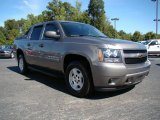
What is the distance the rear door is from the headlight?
2.75 meters

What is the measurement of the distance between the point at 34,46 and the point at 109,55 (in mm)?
3126

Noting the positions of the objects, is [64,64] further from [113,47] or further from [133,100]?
[133,100]

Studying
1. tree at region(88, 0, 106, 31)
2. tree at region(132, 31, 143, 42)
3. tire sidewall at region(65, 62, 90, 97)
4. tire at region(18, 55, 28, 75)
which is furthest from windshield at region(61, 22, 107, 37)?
tree at region(132, 31, 143, 42)

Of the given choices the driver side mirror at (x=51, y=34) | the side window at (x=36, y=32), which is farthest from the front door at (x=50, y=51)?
the side window at (x=36, y=32)

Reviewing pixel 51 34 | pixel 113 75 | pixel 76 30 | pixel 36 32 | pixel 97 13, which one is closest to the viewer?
pixel 113 75

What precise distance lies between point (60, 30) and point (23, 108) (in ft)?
7.62

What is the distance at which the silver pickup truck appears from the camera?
4.81m

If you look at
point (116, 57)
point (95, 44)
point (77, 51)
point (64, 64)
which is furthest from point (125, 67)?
point (64, 64)

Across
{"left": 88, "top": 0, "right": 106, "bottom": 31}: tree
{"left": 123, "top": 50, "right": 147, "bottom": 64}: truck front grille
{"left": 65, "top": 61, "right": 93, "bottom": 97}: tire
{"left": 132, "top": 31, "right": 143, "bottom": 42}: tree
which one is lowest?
{"left": 65, "top": 61, "right": 93, "bottom": 97}: tire

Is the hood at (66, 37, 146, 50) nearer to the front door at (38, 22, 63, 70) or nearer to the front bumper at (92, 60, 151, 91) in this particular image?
the front bumper at (92, 60, 151, 91)

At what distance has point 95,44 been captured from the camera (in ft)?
16.2

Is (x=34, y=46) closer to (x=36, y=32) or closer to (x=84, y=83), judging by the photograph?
(x=36, y=32)

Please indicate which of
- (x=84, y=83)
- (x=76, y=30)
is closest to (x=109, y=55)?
(x=84, y=83)

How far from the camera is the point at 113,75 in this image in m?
4.75
